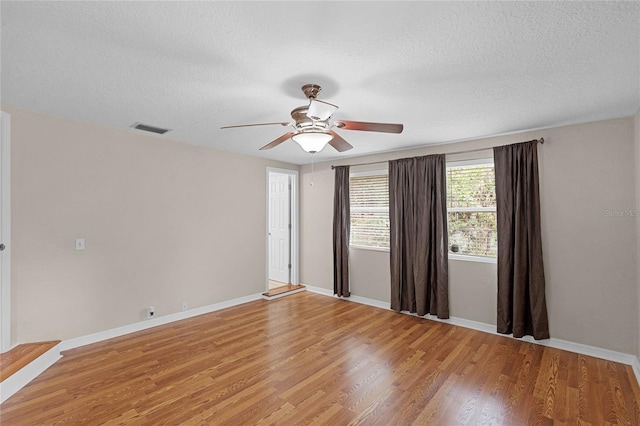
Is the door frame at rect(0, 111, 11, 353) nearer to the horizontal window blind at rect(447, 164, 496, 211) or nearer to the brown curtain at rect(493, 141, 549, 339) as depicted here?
the horizontal window blind at rect(447, 164, 496, 211)

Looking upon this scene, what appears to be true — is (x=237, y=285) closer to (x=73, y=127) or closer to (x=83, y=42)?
(x=73, y=127)

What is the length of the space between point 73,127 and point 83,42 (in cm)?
198

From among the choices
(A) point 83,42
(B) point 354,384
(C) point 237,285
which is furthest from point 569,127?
(C) point 237,285

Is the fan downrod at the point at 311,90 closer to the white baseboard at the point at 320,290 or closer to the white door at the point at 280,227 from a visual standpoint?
the white door at the point at 280,227

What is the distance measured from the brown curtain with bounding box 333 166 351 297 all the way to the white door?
118cm

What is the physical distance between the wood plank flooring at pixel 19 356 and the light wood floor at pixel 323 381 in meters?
0.19

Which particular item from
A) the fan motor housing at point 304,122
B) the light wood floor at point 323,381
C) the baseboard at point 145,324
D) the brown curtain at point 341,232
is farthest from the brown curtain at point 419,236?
the baseboard at point 145,324

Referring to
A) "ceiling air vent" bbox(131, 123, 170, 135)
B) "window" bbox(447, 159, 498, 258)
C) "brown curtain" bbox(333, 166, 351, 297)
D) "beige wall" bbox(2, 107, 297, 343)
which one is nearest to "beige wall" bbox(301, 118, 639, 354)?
"window" bbox(447, 159, 498, 258)

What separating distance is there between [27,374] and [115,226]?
160 centimetres

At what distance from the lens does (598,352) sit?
10.5ft

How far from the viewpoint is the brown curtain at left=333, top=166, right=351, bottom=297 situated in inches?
207

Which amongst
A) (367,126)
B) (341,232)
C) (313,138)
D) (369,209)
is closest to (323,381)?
(313,138)

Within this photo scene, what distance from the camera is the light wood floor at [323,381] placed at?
2227 millimetres

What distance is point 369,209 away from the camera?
17.0 ft
